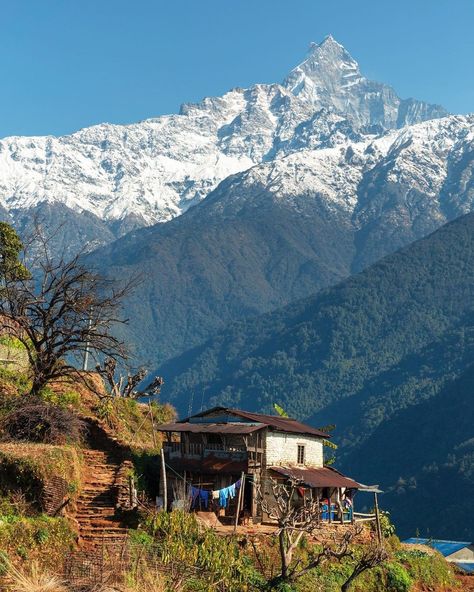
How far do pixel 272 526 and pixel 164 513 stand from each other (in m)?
6.11

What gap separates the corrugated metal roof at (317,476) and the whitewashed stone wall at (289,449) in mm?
508

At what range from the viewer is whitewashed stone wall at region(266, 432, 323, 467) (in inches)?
1766

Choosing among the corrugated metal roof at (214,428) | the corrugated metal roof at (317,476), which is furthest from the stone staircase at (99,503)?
the corrugated metal roof at (317,476)

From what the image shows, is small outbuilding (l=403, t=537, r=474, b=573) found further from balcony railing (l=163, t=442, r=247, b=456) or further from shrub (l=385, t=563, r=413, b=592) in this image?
balcony railing (l=163, t=442, r=247, b=456)

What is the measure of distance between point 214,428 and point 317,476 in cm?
626

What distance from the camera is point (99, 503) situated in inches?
1496

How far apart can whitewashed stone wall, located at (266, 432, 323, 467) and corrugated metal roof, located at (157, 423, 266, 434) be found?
1479 millimetres

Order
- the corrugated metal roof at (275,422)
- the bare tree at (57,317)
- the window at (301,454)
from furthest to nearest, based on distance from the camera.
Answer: the window at (301,454) < the corrugated metal roof at (275,422) < the bare tree at (57,317)

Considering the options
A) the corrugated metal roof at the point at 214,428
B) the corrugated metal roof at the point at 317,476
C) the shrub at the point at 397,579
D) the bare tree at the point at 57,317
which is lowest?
the shrub at the point at 397,579

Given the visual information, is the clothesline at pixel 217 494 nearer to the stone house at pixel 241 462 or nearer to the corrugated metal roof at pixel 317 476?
the stone house at pixel 241 462

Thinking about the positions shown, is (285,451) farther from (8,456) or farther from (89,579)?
(89,579)

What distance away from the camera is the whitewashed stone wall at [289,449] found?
44844mm

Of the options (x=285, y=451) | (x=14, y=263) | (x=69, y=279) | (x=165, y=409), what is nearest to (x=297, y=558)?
(x=285, y=451)

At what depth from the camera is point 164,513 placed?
36531mm
